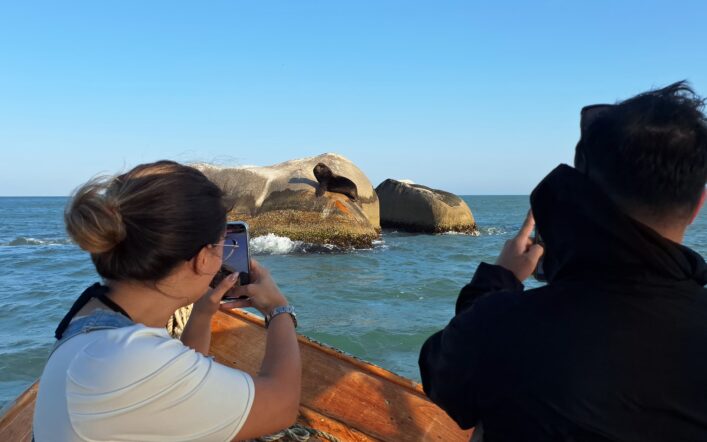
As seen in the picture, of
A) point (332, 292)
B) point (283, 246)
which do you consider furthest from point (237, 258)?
point (283, 246)

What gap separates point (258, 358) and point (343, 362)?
525mm

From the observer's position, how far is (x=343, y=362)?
11.1ft

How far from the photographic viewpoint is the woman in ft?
4.18

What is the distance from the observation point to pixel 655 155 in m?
1.18

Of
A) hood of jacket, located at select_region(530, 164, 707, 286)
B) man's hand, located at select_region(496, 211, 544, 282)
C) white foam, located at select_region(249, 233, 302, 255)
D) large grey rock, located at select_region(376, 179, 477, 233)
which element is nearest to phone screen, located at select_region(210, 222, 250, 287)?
man's hand, located at select_region(496, 211, 544, 282)

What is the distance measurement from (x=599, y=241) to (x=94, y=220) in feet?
3.92

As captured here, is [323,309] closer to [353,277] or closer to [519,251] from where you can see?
[353,277]

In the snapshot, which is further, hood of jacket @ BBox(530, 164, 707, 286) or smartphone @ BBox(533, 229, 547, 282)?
smartphone @ BBox(533, 229, 547, 282)

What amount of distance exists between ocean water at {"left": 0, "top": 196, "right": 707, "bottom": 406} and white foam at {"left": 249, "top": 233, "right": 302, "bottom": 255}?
0.11 ft

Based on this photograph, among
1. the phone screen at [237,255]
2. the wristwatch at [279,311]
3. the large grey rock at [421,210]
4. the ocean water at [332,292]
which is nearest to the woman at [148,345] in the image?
the wristwatch at [279,311]

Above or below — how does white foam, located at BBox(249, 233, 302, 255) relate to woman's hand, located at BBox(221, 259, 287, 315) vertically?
below

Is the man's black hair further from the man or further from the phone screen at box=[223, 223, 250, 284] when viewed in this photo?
the phone screen at box=[223, 223, 250, 284]

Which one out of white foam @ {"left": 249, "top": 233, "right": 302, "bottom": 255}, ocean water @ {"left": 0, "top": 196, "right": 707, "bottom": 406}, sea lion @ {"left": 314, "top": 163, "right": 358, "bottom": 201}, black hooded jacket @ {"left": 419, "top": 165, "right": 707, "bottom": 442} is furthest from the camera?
sea lion @ {"left": 314, "top": 163, "right": 358, "bottom": 201}

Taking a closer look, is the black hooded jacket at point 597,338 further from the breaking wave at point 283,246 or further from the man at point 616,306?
the breaking wave at point 283,246
